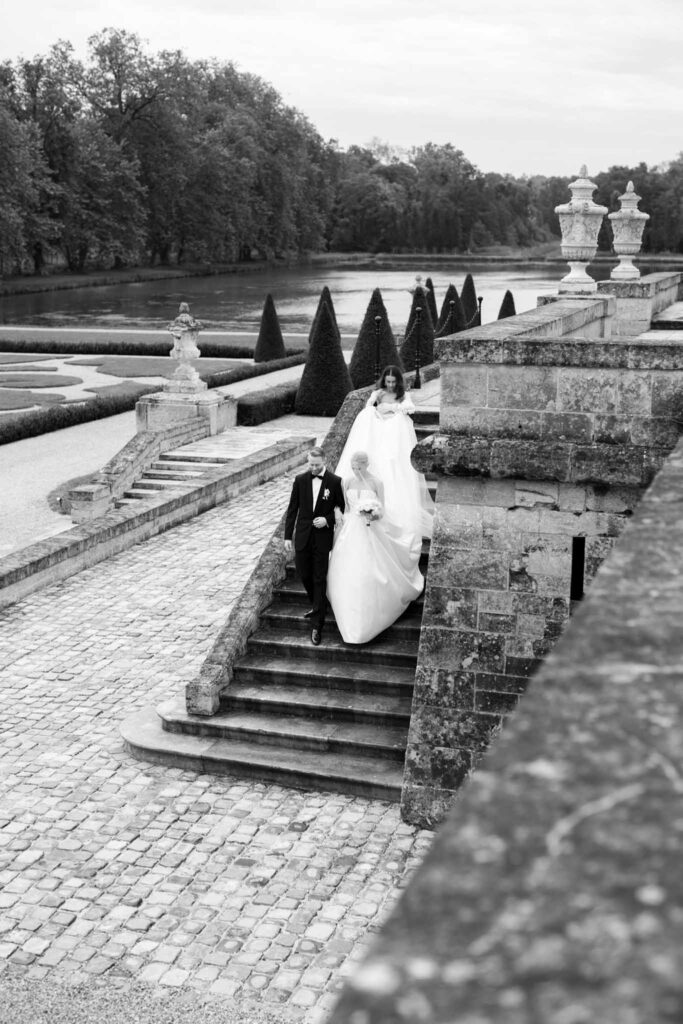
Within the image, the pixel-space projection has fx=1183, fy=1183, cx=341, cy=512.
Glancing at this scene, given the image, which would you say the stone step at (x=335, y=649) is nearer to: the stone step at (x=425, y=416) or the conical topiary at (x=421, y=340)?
the stone step at (x=425, y=416)

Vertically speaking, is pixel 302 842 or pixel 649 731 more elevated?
pixel 649 731

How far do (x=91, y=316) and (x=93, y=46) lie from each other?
3160cm

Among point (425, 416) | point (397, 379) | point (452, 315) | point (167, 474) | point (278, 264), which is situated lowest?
point (167, 474)

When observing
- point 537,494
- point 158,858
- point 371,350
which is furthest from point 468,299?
point 158,858

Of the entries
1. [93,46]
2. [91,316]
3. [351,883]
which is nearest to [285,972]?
[351,883]

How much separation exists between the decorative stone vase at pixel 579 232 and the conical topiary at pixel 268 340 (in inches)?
608

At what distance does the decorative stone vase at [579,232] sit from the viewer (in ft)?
57.6

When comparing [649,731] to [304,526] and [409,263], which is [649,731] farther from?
[409,263]

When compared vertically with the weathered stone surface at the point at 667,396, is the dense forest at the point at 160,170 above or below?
above

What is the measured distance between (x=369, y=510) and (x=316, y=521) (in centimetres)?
45

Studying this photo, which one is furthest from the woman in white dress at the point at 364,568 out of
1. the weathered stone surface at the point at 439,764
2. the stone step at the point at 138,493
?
the stone step at the point at 138,493

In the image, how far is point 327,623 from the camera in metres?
9.82

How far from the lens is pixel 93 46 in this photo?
2862 inches

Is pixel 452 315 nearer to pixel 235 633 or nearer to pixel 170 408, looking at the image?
pixel 170 408
